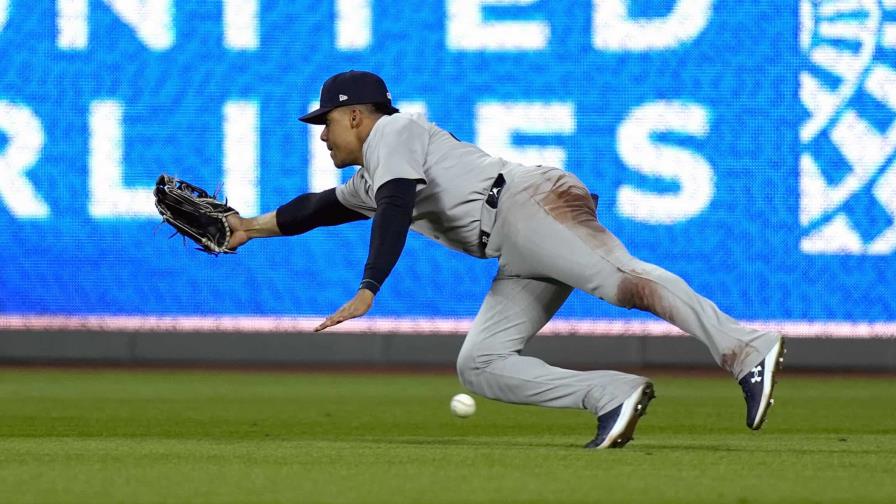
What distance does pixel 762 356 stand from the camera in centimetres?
508

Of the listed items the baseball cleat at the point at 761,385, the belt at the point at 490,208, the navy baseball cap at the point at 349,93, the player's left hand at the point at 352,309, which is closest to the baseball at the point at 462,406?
the belt at the point at 490,208

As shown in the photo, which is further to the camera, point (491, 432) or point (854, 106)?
point (854, 106)

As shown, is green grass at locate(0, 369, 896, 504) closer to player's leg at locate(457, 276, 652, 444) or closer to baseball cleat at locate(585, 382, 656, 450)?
baseball cleat at locate(585, 382, 656, 450)

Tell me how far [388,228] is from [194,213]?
1.14 metres

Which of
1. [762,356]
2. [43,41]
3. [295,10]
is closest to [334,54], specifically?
[295,10]

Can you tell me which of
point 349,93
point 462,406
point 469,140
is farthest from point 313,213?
point 469,140

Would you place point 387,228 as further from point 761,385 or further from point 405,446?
point 761,385

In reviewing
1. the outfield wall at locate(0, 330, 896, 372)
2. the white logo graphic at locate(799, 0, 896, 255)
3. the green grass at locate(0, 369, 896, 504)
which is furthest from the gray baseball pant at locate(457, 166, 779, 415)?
the white logo graphic at locate(799, 0, 896, 255)

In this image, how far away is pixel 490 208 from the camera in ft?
18.0

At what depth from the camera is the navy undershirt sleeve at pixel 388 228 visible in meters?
5.20

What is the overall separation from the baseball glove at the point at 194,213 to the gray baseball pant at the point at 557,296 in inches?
44.6

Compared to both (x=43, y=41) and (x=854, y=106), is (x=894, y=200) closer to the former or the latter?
(x=854, y=106)

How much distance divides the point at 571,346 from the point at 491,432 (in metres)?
4.33

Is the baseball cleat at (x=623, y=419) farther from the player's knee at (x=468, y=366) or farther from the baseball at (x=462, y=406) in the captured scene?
the baseball at (x=462, y=406)
